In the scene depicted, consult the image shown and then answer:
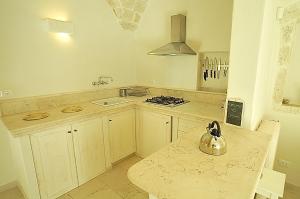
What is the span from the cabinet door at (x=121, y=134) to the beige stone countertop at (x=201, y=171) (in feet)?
4.11

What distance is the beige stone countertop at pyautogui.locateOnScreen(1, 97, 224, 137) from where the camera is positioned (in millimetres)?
1650

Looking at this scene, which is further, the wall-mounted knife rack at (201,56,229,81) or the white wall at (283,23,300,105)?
the wall-mounted knife rack at (201,56,229,81)

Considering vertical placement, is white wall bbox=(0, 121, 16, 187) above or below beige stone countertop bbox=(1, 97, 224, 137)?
below

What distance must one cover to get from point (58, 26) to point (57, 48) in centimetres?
26

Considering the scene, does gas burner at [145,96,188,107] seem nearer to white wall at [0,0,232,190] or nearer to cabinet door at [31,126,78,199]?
white wall at [0,0,232,190]

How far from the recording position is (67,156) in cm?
193

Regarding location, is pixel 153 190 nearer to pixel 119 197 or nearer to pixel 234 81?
pixel 234 81

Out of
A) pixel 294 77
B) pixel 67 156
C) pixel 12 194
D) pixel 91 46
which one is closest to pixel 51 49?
Answer: pixel 91 46

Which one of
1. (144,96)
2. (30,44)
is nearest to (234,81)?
(144,96)

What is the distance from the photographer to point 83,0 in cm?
241

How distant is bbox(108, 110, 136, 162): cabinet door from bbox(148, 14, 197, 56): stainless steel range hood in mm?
938

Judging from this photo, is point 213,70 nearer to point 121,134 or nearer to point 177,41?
point 177,41

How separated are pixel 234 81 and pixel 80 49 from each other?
2.01 m

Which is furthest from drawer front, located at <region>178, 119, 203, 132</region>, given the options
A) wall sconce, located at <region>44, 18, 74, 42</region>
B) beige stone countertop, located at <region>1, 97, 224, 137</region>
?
wall sconce, located at <region>44, 18, 74, 42</region>
